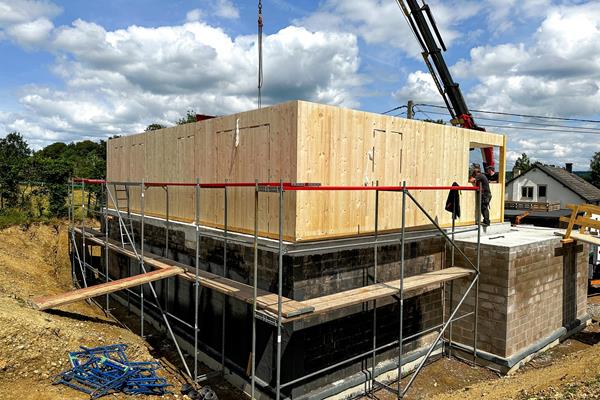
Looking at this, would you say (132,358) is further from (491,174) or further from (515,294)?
(491,174)

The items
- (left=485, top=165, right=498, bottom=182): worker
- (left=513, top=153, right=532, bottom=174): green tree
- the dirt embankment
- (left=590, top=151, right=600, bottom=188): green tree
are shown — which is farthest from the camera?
(left=513, top=153, right=532, bottom=174): green tree

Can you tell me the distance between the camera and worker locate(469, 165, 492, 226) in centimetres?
1136

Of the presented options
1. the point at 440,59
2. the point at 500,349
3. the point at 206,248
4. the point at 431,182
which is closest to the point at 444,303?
the point at 500,349

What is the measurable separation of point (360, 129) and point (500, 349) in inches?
240

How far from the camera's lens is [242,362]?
867 centimetres

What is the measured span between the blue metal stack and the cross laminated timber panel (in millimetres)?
3425

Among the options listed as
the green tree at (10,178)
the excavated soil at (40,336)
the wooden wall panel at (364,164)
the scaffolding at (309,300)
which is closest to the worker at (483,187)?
the wooden wall panel at (364,164)

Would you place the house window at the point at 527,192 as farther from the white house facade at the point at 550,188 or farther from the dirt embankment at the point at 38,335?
the dirt embankment at the point at 38,335

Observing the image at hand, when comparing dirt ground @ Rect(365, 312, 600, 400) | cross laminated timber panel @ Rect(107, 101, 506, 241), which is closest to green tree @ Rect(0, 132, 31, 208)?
cross laminated timber panel @ Rect(107, 101, 506, 241)

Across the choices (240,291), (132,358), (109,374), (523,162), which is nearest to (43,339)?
(109,374)

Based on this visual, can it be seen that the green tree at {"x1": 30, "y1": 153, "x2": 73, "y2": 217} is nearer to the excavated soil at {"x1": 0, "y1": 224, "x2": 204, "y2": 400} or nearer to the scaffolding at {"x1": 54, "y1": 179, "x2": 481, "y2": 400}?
the excavated soil at {"x1": 0, "y1": 224, "x2": 204, "y2": 400}

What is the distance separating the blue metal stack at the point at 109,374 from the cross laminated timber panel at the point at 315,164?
342 centimetres

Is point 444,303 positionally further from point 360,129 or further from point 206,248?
point 206,248

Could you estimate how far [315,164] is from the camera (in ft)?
26.1
